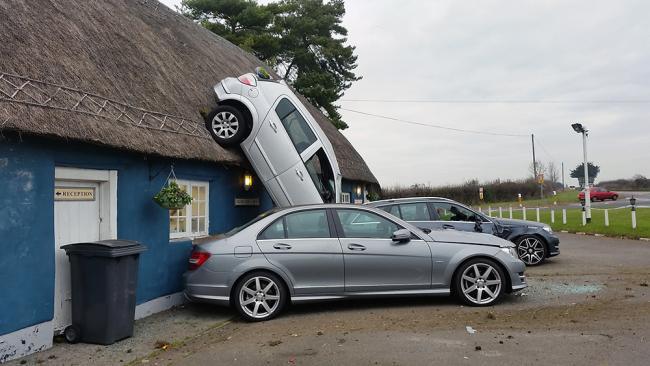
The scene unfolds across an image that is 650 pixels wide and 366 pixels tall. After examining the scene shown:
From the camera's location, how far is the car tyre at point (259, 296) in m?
7.09

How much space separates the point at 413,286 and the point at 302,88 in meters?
26.7

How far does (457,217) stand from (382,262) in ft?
14.2

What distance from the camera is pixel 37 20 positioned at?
763 cm

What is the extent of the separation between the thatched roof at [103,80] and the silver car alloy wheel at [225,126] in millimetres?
295

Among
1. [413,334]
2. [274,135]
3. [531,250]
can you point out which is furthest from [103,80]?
[531,250]

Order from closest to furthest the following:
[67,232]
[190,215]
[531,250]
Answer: [67,232], [190,215], [531,250]

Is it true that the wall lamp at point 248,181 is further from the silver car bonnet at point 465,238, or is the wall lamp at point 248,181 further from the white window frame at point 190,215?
the silver car bonnet at point 465,238

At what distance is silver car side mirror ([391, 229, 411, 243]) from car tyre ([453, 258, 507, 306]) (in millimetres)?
820

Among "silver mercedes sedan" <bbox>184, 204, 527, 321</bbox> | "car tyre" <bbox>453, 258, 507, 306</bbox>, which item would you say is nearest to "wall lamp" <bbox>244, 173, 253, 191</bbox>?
"silver mercedes sedan" <bbox>184, 204, 527, 321</bbox>

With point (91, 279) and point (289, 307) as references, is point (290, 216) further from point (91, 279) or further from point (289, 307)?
point (91, 279)

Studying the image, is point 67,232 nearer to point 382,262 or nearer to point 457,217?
point 382,262

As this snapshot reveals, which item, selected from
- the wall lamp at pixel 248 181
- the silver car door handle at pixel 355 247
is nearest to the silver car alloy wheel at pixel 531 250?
the silver car door handle at pixel 355 247

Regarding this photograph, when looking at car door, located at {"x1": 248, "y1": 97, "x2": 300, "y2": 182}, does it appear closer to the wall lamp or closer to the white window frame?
the wall lamp

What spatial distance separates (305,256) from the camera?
7250 millimetres
